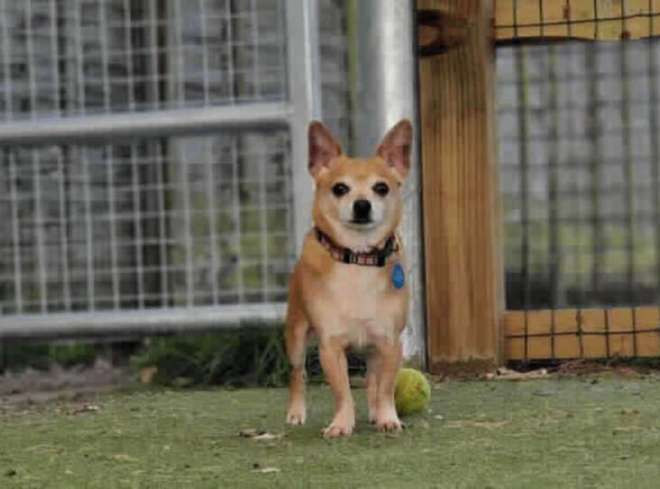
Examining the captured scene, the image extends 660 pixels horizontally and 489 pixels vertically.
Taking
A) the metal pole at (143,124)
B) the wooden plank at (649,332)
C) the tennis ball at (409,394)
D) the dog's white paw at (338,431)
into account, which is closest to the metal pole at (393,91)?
the metal pole at (143,124)

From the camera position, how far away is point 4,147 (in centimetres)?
488

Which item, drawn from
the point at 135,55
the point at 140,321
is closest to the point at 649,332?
the point at 140,321

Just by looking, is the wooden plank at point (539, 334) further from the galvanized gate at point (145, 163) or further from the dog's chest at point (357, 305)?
the dog's chest at point (357, 305)

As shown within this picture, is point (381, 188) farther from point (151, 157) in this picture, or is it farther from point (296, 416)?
point (151, 157)

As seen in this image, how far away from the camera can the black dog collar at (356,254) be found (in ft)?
10.8

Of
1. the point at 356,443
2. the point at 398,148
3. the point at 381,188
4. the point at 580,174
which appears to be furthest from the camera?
the point at 580,174

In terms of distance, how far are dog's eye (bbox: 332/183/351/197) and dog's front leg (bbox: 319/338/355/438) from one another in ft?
1.12

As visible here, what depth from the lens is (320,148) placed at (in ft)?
11.2

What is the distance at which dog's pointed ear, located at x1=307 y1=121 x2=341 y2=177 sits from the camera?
11.2 feet

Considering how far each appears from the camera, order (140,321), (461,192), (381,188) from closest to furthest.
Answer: (381,188)
(461,192)
(140,321)

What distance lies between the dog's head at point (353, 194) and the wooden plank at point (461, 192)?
118cm

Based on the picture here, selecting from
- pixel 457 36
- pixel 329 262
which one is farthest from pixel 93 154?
pixel 329 262

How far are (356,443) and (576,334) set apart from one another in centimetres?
174

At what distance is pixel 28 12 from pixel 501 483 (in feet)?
9.66
